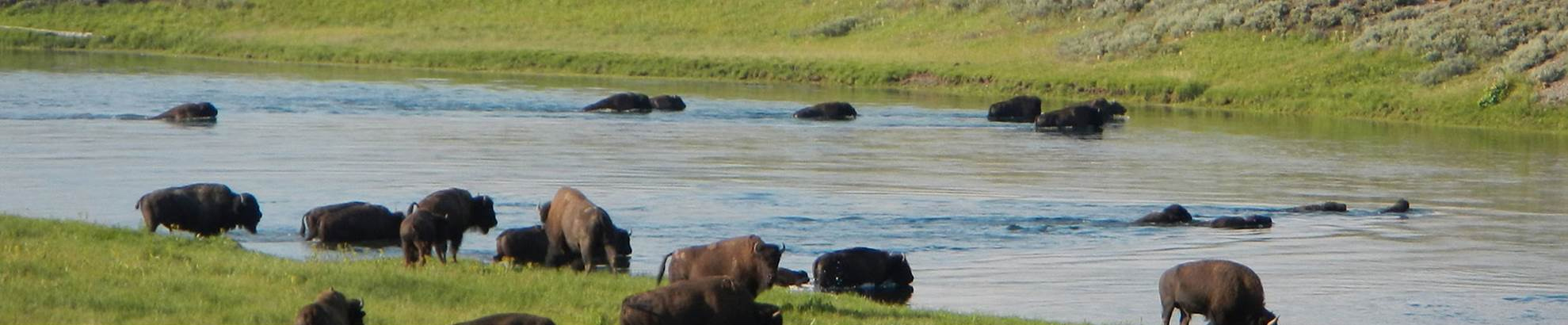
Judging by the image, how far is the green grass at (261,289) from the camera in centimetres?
1291

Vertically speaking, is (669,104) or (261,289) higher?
(261,289)

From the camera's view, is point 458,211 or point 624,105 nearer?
point 458,211

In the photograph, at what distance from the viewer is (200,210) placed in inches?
821

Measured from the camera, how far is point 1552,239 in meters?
24.1

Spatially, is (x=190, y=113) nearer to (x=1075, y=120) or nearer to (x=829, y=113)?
(x=829, y=113)

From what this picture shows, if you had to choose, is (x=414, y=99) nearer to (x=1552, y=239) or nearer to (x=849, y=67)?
(x=849, y=67)

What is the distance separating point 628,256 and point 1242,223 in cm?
805

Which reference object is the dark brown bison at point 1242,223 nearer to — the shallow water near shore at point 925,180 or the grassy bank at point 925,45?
the shallow water near shore at point 925,180

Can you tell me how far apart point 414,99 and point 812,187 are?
2007 cm

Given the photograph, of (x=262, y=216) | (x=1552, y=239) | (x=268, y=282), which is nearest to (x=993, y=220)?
(x=1552, y=239)

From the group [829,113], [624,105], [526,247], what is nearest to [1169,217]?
[526,247]

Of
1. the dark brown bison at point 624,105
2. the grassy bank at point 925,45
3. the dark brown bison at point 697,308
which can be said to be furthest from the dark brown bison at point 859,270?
the grassy bank at point 925,45

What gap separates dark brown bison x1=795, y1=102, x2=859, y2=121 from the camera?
4294 cm

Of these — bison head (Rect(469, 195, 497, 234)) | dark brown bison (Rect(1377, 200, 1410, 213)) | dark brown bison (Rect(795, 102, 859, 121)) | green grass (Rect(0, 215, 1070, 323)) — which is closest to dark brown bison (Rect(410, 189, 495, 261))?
bison head (Rect(469, 195, 497, 234))
